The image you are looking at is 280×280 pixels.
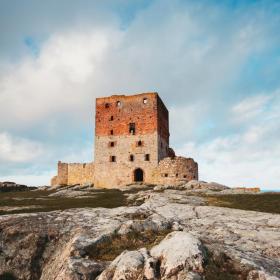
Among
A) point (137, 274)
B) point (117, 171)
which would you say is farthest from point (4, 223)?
point (117, 171)

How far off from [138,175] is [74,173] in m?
19.8

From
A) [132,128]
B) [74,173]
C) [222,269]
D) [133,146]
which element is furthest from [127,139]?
[222,269]

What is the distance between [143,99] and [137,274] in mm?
54726

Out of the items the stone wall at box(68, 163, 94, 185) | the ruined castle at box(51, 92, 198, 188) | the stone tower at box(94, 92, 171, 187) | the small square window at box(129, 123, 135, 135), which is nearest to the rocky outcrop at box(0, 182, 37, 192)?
the stone wall at box(68, 163, 94, 185)

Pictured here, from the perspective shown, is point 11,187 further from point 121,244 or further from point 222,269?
point 222,269

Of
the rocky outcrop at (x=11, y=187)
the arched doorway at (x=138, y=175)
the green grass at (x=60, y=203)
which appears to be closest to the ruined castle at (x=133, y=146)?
the arched doorway at (x=138, y=175)

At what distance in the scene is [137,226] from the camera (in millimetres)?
15875

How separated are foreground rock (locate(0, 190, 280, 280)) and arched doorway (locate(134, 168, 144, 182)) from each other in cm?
3795

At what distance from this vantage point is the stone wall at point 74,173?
245ft

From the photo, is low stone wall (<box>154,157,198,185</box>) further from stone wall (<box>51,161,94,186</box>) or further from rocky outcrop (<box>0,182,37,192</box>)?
rocky outcrop (<box>0,182,37,192</box>)

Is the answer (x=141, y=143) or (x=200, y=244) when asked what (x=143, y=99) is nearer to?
(x=141, y=143)

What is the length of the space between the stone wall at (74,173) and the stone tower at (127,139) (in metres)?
11.3

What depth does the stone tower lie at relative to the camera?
202 feet

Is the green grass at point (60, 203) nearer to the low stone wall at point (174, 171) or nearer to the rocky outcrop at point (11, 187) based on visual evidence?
the low stone wall at point (174, 171)
